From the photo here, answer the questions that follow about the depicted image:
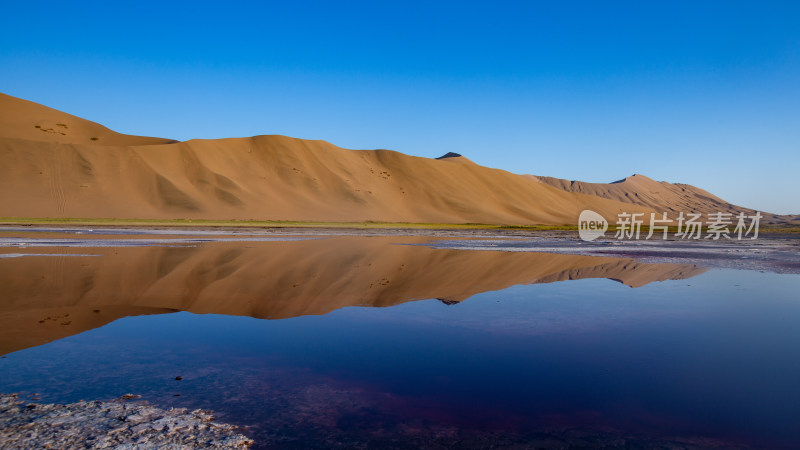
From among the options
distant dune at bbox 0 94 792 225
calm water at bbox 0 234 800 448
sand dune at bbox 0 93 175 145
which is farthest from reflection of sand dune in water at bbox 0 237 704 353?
sand dune at bbox 0 93 175 145

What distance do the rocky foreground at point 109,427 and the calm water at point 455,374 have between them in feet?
0.61

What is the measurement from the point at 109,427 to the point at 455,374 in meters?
3.05

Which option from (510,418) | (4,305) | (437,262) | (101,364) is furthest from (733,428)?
(437,262)

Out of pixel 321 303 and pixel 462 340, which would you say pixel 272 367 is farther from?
pixel 321 303

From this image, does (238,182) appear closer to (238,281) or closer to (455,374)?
(238,281)

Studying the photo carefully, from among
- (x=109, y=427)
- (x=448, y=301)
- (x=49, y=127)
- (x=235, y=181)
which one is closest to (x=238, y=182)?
(x=235, y=181)

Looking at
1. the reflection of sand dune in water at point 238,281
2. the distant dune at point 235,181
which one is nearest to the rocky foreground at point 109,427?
the reflection of sand dune in water at point 238,281

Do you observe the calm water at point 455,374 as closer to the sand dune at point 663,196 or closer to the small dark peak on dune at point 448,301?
the small dark peak on dune at point 448,301

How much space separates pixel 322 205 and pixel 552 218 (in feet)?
145

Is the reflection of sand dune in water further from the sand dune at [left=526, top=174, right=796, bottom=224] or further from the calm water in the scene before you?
the sand dune at [left=526, top=174, right=796, bottom=224]

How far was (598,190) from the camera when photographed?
192625 millimetres

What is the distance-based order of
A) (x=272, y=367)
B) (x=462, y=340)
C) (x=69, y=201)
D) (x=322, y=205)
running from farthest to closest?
(x=322, y=205)
(x=69, y=201)
(x=462, y=340)
(x=272, y=367)

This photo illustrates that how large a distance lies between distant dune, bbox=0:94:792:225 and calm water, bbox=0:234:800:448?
6575cm

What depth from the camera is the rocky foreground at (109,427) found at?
370 cm
